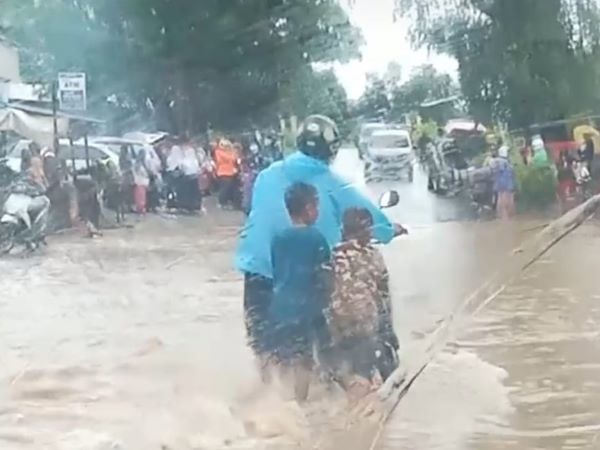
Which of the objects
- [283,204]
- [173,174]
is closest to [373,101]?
[283,204]

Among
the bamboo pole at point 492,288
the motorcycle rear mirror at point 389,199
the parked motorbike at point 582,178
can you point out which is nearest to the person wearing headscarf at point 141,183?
the motorcycle rear mirror at point 389,199

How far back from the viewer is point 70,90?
1.39 metres

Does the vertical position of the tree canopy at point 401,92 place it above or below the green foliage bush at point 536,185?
above

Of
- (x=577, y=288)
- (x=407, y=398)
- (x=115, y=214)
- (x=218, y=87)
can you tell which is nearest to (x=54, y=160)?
(x=115, y=214)

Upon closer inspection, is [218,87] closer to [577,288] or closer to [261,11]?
[261,11]

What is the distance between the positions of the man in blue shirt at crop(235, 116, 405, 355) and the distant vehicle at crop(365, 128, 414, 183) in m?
0.04

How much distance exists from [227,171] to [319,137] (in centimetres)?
14

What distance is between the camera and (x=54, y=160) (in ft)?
4.57

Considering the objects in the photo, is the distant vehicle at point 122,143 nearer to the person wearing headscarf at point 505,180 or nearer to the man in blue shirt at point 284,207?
the man in blue shirt at point 284,207

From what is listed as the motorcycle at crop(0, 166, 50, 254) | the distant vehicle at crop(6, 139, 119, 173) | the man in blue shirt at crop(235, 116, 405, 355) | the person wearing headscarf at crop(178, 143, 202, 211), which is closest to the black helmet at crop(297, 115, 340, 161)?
the man in blue shirt at crop(235, 116, 405, 355)

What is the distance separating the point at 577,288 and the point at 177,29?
0.67 m

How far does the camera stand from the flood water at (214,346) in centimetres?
139

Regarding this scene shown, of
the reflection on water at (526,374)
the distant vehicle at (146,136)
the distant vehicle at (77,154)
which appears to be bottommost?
the reflection on water at (526,374)

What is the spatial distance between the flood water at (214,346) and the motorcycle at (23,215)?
0.10 ft
